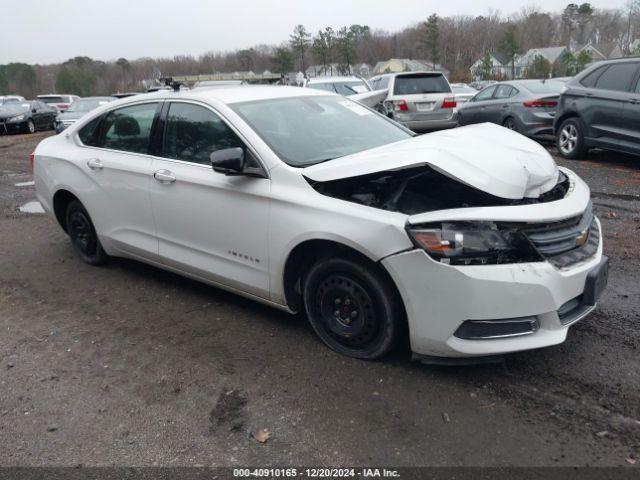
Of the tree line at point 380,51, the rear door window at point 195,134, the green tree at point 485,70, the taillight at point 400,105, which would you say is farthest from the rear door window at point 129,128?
the green tree at point 485,70

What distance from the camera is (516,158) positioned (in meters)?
3.33

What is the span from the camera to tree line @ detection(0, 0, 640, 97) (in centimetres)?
6375

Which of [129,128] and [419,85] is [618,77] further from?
[129,128]

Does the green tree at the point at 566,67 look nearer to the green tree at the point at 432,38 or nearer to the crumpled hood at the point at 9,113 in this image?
the green tree at the point at 432,38

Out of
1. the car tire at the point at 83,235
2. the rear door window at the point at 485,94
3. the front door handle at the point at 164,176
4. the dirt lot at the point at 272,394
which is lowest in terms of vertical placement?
the dirt lot at the point at 272,394

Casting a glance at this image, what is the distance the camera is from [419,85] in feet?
45.4

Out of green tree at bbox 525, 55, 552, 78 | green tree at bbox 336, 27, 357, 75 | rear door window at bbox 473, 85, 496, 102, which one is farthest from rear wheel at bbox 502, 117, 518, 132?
green tree at bbox 336, 27, 357, 75

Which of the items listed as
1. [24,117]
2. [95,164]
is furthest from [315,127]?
[24,117]

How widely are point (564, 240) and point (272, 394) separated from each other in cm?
184

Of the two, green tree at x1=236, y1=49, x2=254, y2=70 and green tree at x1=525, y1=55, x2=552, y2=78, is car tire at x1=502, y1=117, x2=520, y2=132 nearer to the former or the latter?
green tree at x1=525, y1=55, x2=552, y2=78

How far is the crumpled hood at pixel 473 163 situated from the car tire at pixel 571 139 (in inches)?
273

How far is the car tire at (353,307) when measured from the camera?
3244 millimetres

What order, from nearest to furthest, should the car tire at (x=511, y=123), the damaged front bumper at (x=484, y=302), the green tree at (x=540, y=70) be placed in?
the damaged front bumper at (x=484, y=302), the car tire at (x=511, y=123), the green tree at (x=540, y=70)

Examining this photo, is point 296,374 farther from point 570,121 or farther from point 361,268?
point 570,121
